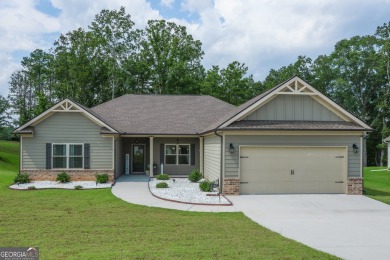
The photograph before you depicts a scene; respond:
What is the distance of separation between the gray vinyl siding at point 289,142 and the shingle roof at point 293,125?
0.47 meters

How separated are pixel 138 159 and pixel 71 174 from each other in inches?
211

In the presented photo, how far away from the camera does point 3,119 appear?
51.2 meters

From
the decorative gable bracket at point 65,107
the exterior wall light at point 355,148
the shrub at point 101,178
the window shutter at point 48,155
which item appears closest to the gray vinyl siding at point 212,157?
the shrub at point 101,178

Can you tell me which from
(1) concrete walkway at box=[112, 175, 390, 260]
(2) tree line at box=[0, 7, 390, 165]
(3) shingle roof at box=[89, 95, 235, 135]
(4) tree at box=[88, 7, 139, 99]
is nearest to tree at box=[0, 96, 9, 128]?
(2) tree line at box=[0, 7, 390, 165]

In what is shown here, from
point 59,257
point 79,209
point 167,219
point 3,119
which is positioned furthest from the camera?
point 3,119

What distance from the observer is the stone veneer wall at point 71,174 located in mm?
17906

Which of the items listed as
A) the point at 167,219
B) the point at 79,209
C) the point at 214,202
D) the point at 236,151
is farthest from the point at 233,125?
the point at 79,209

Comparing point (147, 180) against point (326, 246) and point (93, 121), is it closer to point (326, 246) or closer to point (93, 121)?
point (93, 121)

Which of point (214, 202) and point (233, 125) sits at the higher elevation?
point (233, 125)

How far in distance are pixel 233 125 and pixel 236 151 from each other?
1134mm

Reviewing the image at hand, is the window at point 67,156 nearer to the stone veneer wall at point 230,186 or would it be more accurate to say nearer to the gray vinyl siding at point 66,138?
the gray vinyl siding at point 66,138

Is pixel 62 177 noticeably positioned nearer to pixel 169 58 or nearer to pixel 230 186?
pixel 230 186

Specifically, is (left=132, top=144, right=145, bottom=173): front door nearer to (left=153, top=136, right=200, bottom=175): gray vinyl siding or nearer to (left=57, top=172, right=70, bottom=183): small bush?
(left=153, top=136, right=200, bottom=175): gray vinyl siding

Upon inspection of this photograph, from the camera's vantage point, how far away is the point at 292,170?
14828 millimetres
